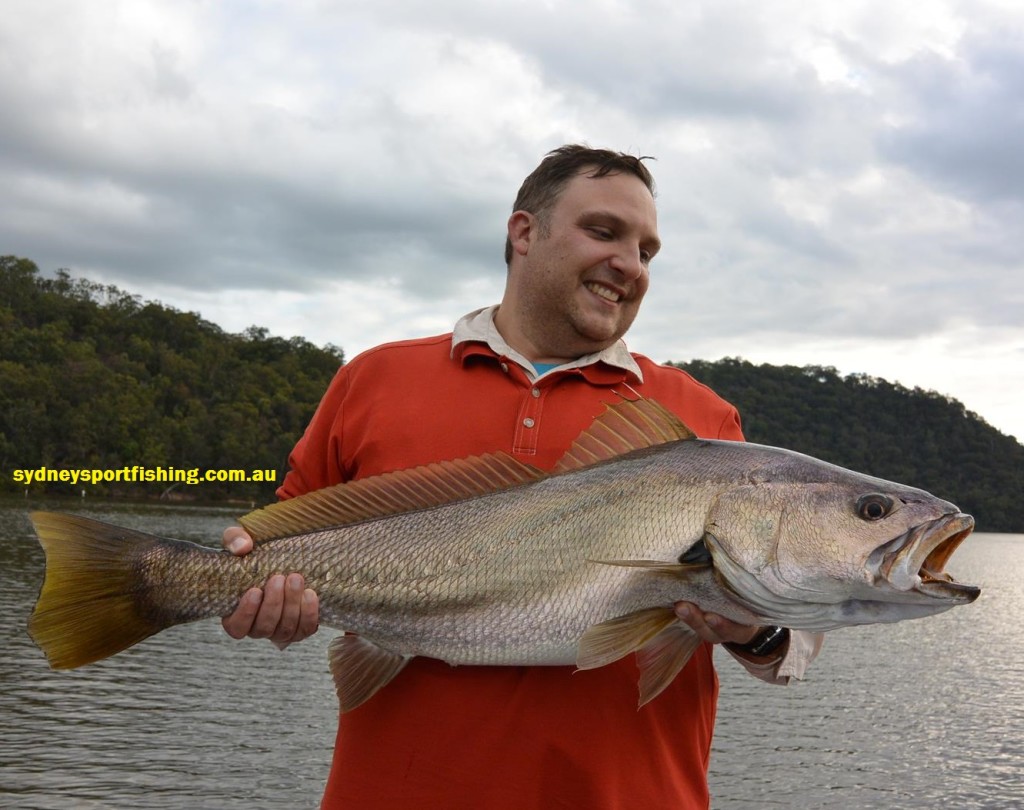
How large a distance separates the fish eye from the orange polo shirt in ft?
2.93

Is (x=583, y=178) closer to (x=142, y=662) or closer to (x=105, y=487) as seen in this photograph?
(x=142, y=662)

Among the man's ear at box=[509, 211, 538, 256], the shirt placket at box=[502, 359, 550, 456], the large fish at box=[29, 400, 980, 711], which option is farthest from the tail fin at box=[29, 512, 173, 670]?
the man's ear at box=[509, 211, 538, 256]

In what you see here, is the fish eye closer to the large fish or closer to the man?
the large fish

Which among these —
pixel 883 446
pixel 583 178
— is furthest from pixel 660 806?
pixel 883 446

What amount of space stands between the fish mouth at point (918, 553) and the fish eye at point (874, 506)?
110 millimetres

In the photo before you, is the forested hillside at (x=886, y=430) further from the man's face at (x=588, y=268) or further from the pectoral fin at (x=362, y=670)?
the pectoral fin at (x=362, y=670)

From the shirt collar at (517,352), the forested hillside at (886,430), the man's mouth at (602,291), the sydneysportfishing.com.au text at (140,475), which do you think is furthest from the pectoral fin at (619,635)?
the sydneysportfishing.com.au text at (140,475)

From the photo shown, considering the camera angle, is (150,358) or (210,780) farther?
(150,358)

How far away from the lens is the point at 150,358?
131 meters

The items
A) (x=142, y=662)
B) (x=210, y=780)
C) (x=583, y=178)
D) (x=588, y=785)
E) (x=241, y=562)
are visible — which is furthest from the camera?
(x=142, y=662)

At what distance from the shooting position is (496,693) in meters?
3.50

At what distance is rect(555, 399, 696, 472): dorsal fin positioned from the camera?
3.72 metres

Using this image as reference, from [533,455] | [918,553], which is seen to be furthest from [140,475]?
[918,553]

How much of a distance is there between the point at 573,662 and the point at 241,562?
1365 millimetres
